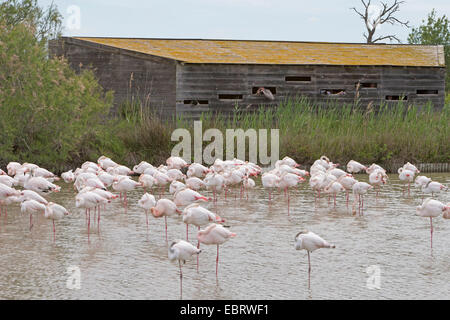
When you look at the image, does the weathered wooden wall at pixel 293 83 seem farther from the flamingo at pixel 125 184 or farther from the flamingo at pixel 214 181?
the flamingo at pixel 125 184

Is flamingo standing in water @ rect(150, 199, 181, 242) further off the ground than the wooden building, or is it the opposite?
the wooden building

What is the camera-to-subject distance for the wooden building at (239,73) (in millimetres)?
25781

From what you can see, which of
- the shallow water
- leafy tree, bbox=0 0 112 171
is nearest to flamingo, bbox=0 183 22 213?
the shallow water

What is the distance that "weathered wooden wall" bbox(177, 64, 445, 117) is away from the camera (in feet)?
84.4

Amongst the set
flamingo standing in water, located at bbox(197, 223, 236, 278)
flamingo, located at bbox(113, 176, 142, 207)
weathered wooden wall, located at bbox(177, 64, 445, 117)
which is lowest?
flamingo standing in water, located at bbox(197, 223, 236, 278)

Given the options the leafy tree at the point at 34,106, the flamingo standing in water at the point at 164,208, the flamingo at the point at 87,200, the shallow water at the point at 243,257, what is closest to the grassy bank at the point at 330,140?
the leafy tree at the point at 34,106

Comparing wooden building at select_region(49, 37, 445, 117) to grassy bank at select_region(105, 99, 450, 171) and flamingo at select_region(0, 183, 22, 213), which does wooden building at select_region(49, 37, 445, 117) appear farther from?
flamingo at select_region(0, 183, 22, 213)

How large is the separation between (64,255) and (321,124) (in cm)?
1279

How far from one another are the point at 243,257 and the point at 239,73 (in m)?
17.6

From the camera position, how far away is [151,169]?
Answer: 15.1 metres

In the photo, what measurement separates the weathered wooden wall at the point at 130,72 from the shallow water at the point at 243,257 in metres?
12.6

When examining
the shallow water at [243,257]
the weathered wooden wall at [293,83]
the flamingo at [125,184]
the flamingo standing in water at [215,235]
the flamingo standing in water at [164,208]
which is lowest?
the shallow water at [243,257]
